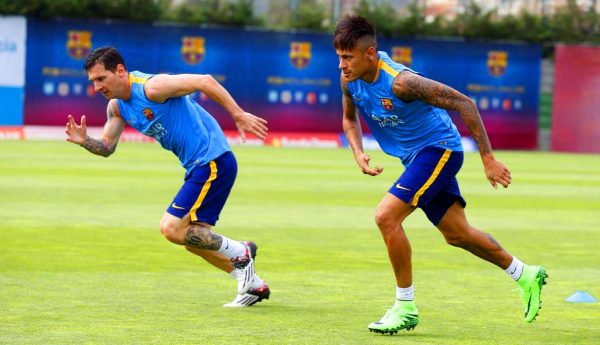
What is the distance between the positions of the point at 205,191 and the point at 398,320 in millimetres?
1896

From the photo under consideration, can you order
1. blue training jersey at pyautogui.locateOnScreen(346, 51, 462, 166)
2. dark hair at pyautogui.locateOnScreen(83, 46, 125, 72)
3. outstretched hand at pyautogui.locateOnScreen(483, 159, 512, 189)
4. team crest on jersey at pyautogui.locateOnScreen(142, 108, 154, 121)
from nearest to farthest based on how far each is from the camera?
outstretched hand at pyautogui.locateOnScreen(483, 159, 512, 189)
blue training jersey at pyautogui.locateOnScreen(346, 51, 462, 166)
dark hair at pyautogui.locateOnScreen(83, 46, 125, 72)
team crest on jersey at pyautogui.locateOnScreen(142, 108, 154, 121)

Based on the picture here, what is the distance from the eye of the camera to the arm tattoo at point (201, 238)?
9.48 m

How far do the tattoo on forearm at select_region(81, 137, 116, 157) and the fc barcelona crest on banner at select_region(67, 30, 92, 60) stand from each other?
30983 millimetres

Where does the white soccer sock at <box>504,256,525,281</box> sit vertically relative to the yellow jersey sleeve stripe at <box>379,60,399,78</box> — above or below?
below

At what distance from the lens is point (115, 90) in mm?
9367

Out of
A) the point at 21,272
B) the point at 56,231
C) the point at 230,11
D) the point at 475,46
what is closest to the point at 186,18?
the point at 230,11

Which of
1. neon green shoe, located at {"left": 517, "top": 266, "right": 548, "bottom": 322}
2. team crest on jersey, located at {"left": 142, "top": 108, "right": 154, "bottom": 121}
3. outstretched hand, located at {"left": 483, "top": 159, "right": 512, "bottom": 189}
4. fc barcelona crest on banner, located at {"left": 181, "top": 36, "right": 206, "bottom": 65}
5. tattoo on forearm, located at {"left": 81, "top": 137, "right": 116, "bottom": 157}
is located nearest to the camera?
outstretched hand, located at {"left": 483, "top": 159, "right": 512, "bottom": 189}

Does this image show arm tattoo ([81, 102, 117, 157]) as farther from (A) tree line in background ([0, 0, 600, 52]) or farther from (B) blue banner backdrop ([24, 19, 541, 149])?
(A) tree line in background ([0, 0, 600, 52])

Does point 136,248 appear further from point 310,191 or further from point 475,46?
point 475,46

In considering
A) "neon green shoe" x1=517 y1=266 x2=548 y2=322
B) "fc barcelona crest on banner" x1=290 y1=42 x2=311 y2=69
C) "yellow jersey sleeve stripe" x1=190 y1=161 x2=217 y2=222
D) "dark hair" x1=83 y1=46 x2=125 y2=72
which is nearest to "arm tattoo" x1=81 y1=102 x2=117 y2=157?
"dark hair" x1=83 y1=46 x2=125 y2=72

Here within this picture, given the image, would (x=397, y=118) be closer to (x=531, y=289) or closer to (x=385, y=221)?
(x=385, y=221)

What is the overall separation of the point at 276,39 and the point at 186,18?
340 cm

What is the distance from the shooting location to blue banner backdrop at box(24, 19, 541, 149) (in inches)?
1580

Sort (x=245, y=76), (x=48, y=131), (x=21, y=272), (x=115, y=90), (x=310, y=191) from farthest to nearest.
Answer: (x=245, y=76), (x=48, y=131), (x=310, y=191), (x=21, y=272), (x=115, y=90)
